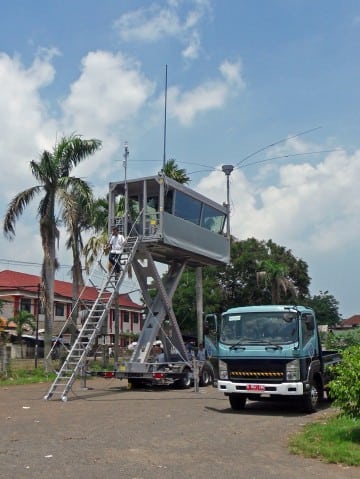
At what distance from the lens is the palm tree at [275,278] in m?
50.2

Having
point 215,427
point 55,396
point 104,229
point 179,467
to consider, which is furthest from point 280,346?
point 104,229

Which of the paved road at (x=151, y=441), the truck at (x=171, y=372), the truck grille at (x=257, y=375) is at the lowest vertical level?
the paved road at (x=151, y=441)

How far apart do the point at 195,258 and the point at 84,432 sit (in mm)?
13632

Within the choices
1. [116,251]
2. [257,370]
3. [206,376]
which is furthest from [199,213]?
[257,370]

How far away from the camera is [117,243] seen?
69.3ft

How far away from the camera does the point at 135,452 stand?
930cm

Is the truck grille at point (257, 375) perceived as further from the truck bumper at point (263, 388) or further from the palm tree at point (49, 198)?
the palm tree at point (49, 198)

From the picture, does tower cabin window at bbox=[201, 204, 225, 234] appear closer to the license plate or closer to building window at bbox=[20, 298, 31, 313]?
the license plate

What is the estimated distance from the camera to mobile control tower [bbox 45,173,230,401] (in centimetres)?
2070

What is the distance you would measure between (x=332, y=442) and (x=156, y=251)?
14.2 meters

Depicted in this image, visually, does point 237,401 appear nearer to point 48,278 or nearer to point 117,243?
point 117,243

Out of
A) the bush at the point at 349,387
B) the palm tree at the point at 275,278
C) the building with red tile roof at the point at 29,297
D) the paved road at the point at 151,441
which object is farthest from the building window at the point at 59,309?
the bush at the point at 349,387

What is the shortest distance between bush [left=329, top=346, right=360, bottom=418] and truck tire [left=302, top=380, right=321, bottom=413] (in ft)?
15.7

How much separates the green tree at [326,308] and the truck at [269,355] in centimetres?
5157
